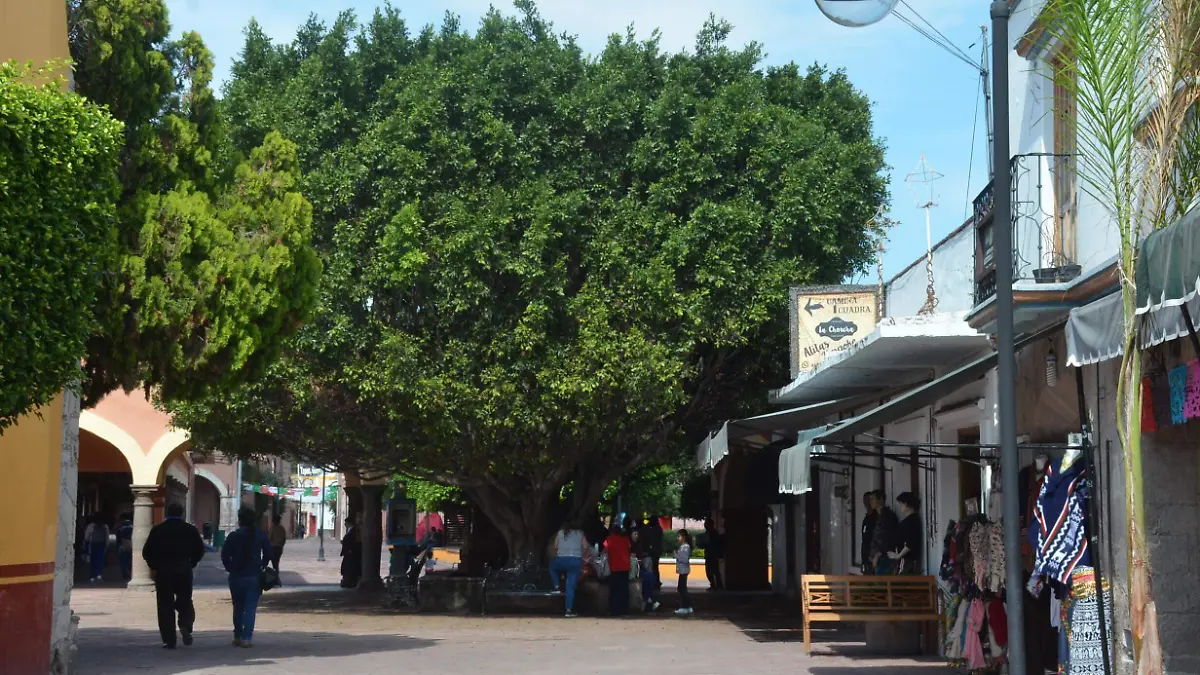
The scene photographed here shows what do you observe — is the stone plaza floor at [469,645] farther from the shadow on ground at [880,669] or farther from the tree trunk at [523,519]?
the tree trunk at [523,519]

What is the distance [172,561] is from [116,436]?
49.5 ft

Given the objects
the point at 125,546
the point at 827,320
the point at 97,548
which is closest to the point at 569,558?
the point at 827,320

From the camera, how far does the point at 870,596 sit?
14742 mm

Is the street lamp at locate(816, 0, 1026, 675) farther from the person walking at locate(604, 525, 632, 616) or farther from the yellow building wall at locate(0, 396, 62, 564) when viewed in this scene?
the person walking at locate(604, 525, 632, 616)

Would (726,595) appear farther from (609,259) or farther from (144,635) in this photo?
(144,635)

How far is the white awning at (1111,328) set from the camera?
28.0ft

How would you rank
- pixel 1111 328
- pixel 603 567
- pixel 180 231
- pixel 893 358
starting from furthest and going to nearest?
pixel 603 567 → pixel 893 358 → pixel 180 231 → pixel 1111 328

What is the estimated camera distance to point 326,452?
990 inches

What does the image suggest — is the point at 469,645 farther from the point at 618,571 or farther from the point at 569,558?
the point at 618,571

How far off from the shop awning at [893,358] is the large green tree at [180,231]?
19.1ft

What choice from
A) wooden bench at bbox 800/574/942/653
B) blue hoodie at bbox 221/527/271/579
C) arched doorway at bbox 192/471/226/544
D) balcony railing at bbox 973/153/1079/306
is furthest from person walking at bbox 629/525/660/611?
arched doorway at bbox 192/471/226/544

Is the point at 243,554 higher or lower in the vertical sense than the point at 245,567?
higher

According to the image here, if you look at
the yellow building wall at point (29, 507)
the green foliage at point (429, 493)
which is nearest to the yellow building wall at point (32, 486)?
the yellow building wall at point (29, 507)

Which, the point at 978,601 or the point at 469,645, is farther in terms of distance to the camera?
the point at 469,645
